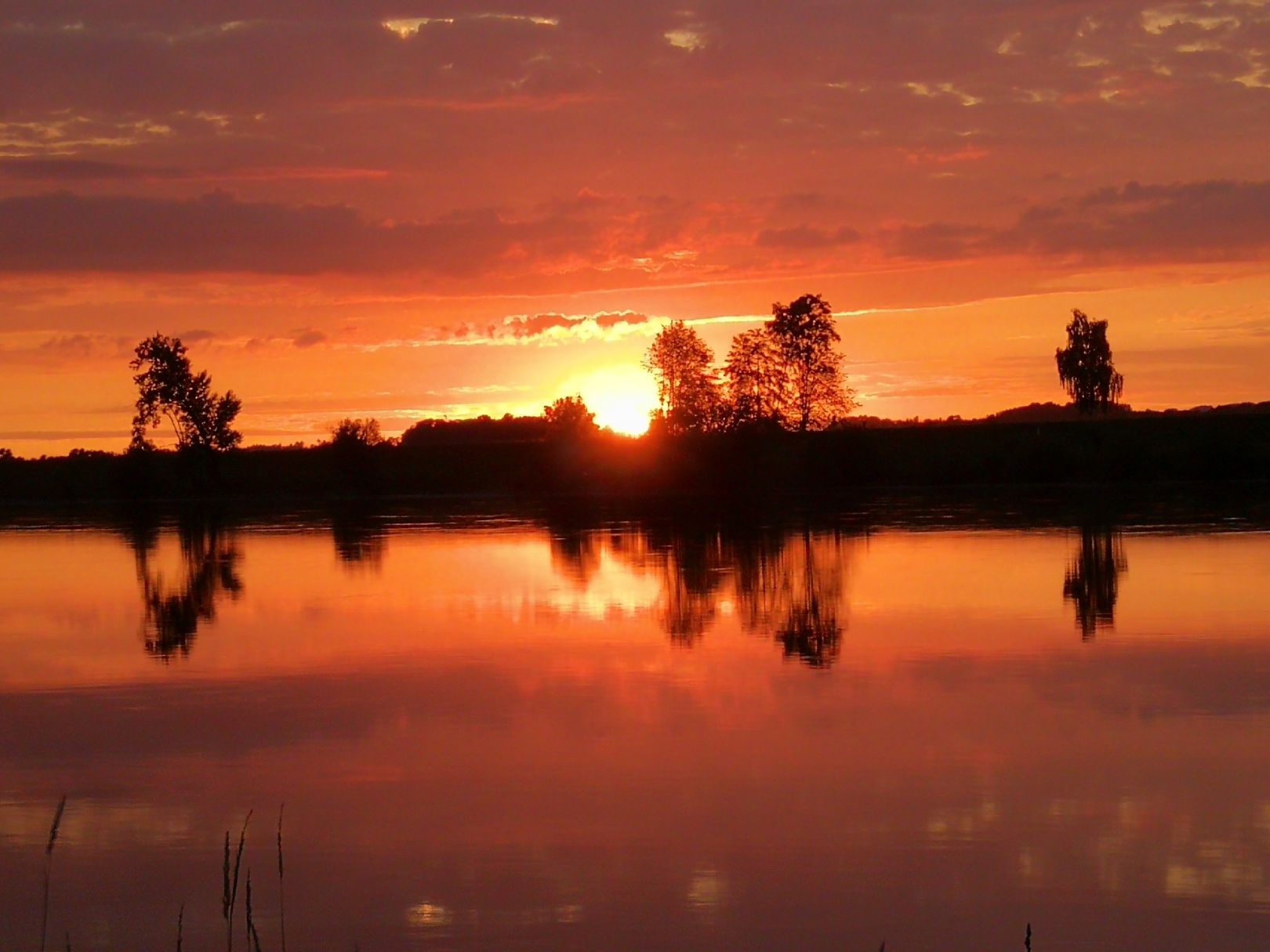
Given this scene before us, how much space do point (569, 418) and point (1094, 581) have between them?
220 feet

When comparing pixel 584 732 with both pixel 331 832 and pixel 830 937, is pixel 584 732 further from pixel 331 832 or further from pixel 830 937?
pixel 830 937

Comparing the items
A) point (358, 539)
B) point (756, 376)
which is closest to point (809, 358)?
point (756, 376)

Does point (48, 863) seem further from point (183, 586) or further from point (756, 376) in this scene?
point (756, 376)

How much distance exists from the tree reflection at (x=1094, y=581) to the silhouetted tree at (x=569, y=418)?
5348cm

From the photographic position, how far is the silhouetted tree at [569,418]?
87000 millimetres

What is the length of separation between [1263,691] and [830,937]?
8199 mm

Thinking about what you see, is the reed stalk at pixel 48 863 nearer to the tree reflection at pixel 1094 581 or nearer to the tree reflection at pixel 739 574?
the tree reflection at pixel 739 574

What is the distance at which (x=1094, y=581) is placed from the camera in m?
25.0

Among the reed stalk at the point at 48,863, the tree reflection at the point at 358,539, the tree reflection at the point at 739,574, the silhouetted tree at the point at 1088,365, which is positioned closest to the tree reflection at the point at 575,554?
the tree reflection at the point at 739,574

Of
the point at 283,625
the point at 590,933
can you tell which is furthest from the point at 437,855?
the point at 283,625

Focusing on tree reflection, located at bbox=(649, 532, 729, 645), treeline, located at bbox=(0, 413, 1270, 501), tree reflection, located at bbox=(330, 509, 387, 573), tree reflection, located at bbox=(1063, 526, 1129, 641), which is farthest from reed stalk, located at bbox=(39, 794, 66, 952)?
treeline, located at bbox=(0, 413, 1270, 501)

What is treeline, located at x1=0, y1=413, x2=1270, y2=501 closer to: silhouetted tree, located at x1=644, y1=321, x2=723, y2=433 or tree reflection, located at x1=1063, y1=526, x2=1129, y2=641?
silhouetted tree, located at x1=644, y1=321, x2=723, y2=433

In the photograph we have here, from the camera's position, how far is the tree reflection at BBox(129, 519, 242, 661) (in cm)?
2155

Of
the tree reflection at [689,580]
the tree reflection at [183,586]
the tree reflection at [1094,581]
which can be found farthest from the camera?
the tree reflection at [183,586]
